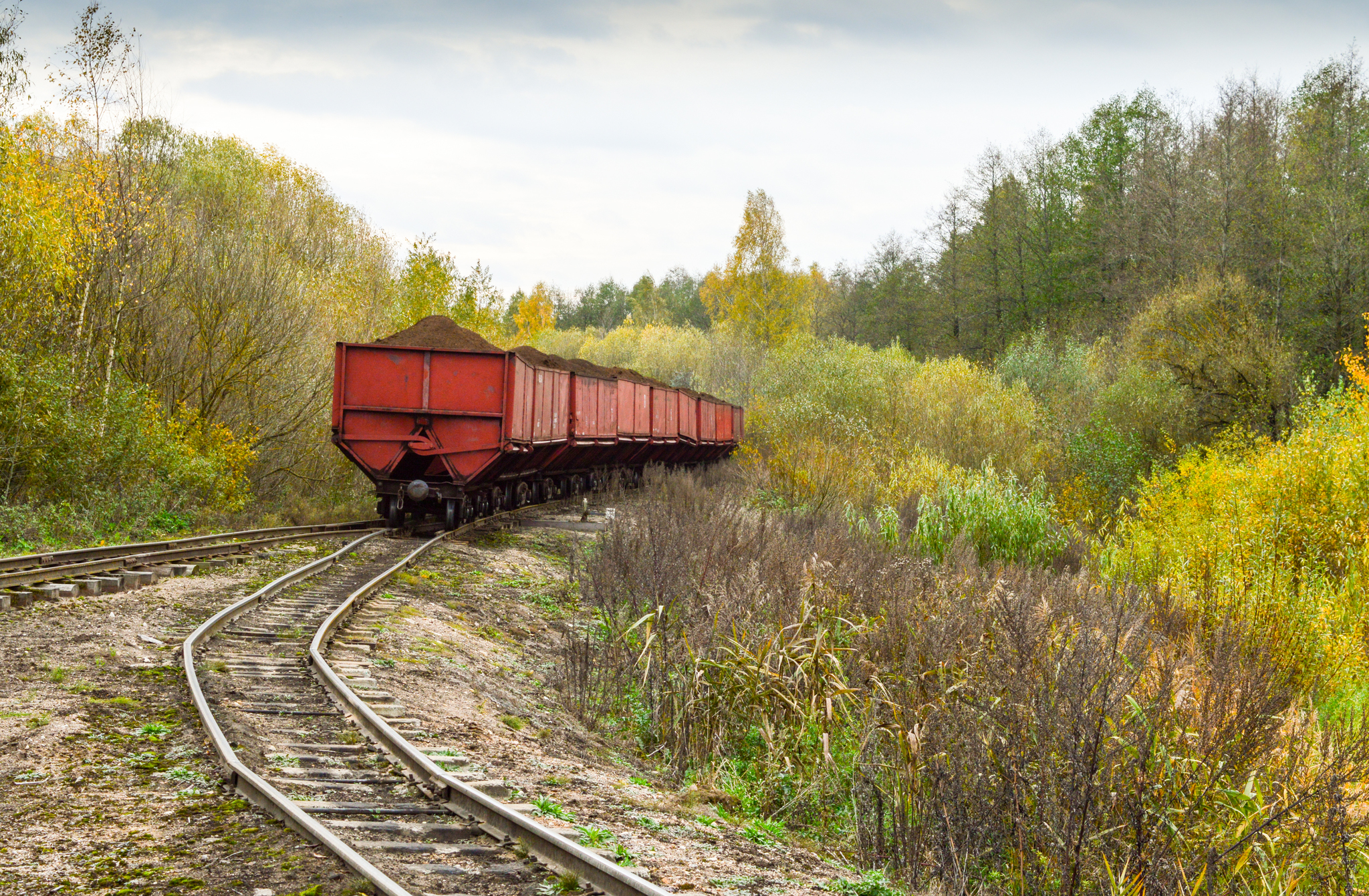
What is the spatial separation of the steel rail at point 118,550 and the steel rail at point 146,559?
0.09 metres

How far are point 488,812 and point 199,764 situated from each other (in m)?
1.83

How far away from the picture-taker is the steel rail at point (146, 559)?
10047 millimetres

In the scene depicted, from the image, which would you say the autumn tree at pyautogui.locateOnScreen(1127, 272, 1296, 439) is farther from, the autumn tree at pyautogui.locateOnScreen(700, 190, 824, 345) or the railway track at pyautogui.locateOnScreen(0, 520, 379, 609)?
the autumn tree at pyautogui.locateOnScreen(700, 190, 824, 345)

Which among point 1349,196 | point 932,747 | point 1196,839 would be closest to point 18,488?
point 932,747

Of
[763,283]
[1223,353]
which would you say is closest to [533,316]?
[763,283]

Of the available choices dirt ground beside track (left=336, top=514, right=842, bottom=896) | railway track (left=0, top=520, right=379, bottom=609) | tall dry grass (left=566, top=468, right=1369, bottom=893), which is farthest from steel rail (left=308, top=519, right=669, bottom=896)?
railway track (left=0, top=520, right=379, bottom=609)

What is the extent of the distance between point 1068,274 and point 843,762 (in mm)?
43020

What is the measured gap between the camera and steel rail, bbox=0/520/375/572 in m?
10.9

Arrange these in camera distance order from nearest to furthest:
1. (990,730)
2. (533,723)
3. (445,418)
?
(990,730) < (533,723) < (445,418)

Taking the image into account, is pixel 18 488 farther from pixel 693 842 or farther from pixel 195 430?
pixel 693 842

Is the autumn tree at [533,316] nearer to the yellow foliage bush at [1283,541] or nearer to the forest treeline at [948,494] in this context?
the forest treeline at [948,494]

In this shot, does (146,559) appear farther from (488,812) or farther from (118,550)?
(488,812)

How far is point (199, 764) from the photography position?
5582 mm

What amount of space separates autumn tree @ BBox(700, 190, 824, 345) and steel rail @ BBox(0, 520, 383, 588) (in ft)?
139
